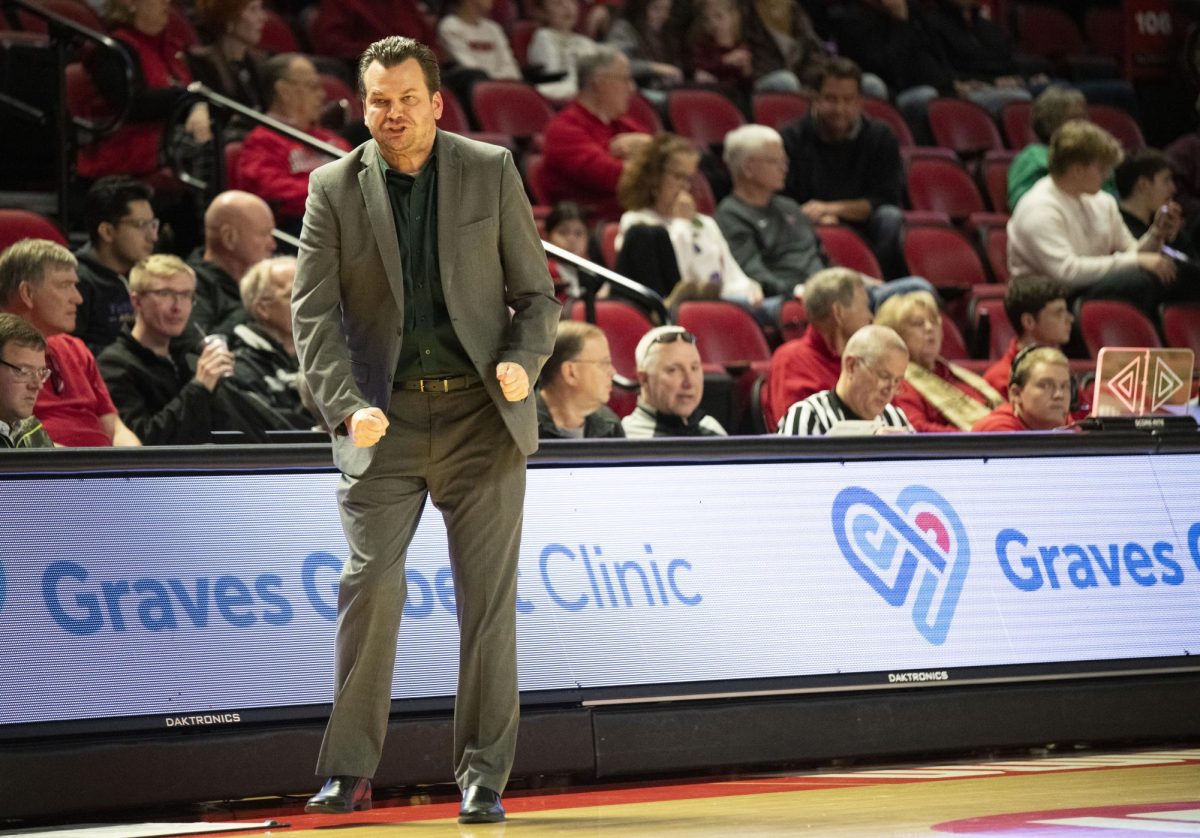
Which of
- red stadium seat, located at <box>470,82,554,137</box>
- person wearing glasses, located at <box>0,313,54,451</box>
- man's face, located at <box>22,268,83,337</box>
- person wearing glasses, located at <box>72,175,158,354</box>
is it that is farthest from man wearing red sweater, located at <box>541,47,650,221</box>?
person wearing glasses, located at <box>0,313,54,451</box>

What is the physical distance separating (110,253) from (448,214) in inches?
118

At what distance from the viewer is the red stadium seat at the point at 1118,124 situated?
10734 mm

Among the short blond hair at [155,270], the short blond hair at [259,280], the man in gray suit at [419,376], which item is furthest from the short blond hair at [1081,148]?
the man in gray suit at [419,376]

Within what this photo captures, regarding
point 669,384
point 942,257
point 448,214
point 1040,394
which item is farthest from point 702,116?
point 448,214

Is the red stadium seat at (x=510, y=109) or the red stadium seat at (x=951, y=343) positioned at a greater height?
the red stadium seat at (x=510, y=109)

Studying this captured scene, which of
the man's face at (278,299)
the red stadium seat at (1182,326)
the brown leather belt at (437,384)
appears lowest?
the red stadium seat at (1182,326)

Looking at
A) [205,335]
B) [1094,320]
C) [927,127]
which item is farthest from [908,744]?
[927,127]

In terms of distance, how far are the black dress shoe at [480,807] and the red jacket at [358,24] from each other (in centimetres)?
611

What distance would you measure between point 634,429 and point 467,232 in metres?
2.31

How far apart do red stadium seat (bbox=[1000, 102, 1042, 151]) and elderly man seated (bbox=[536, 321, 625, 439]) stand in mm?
5801

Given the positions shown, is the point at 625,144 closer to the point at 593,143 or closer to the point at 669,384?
the point at 593,143

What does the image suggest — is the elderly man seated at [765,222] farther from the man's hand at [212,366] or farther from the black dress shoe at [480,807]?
the black dress shoe at [480,807]

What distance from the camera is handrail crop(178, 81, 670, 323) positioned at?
22.2 ft

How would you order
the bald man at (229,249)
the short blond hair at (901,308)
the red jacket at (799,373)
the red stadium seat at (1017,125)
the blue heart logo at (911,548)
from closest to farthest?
the blue heart logo at (911,548) → the red jacket at (799,373) → the bald man at (229,249) → the short blond hair at (901,308) → the red stadium seat at (1017,125)
